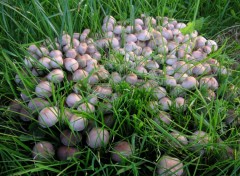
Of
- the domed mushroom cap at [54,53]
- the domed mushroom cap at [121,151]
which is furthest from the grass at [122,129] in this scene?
the domed mushroom cap at [54,53]

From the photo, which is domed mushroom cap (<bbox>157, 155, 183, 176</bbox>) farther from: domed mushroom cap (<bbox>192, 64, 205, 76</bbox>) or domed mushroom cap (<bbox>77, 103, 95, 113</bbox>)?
domed mushroom cap (<bbox>192, 64, 205, 76</bbox>)

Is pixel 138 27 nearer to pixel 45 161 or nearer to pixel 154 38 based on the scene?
pixel 154 38

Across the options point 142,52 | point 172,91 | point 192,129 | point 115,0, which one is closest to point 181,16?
point 115,0

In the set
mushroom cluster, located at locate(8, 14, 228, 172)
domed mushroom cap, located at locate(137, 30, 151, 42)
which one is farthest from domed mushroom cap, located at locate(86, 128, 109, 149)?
domed mushroom cap, located at locate(137, 30, 151, 42)

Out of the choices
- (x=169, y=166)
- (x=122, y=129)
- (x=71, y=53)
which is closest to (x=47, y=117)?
(x=122, y=129)

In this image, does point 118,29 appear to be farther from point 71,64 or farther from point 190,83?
point 190,83

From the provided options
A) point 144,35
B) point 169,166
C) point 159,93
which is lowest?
point 169,166
